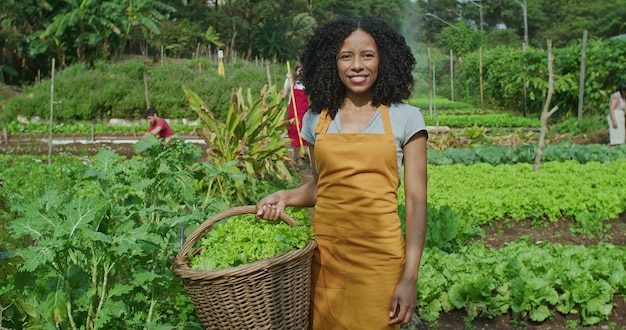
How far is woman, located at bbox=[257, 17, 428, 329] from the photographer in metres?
2.46

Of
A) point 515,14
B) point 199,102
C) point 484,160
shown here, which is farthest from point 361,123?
point 515,14

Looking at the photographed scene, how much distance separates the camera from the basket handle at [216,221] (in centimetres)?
248

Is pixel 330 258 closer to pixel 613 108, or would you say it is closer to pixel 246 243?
pixel 246 243

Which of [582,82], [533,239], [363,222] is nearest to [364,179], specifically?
[363,222]

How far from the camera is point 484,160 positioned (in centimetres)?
1167

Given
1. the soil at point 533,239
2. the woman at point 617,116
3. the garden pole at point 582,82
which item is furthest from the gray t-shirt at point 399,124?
the garden pole at point 582,82

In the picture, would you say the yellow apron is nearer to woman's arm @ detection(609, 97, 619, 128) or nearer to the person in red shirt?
the person in red shirt

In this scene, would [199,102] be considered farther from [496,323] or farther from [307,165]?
[496,323]

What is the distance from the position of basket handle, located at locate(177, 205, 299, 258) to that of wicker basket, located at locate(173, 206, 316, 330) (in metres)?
0.12

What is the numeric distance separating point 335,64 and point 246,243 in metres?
0.77

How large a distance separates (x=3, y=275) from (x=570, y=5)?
58598 millimetres

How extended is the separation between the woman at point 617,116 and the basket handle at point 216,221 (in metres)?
10.5

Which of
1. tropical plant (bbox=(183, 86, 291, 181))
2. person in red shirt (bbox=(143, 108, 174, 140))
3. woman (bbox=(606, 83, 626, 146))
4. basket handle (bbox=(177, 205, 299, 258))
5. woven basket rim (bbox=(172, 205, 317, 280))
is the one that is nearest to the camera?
woven basket rim (bbox=(172, 205, 317, 280))

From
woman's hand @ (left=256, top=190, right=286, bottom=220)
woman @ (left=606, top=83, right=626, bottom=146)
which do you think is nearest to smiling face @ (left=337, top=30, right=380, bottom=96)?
woman's hand @ (left=256, top=190, right=286, bottom=220)
